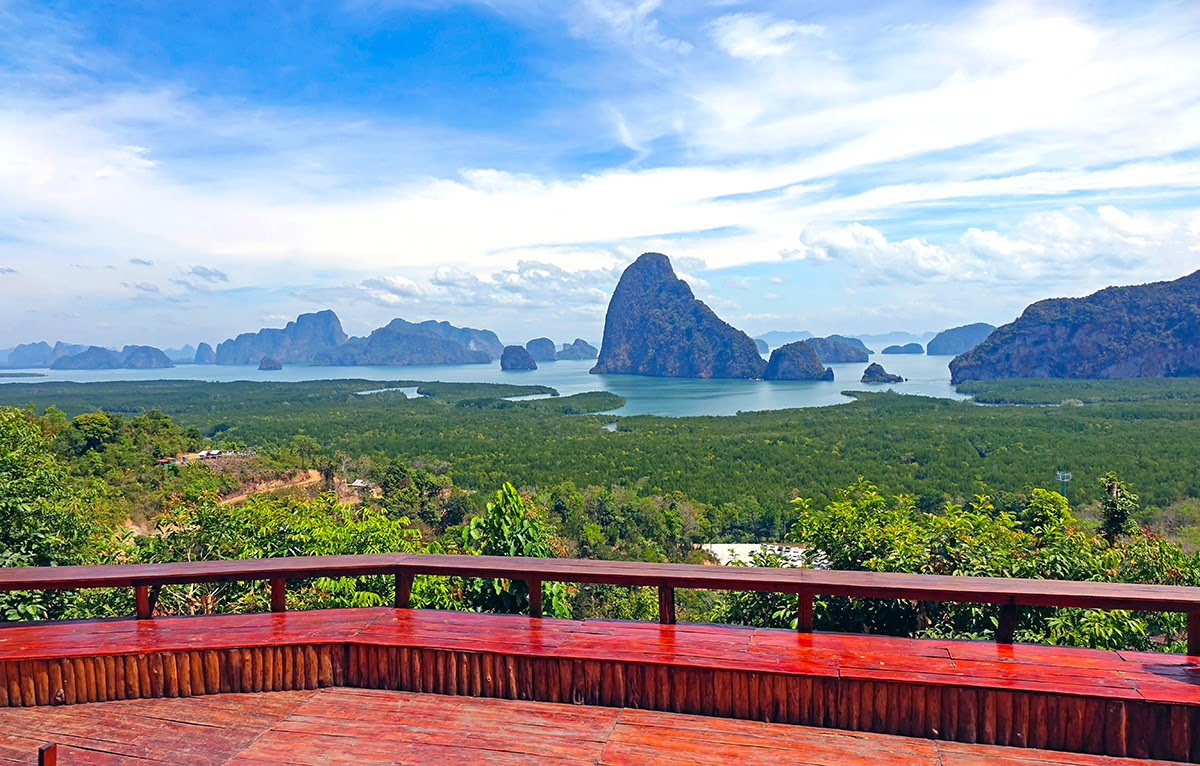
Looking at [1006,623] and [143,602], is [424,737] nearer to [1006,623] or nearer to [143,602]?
[143,602]

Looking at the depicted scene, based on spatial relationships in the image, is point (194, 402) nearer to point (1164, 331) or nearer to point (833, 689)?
point (833, 689)

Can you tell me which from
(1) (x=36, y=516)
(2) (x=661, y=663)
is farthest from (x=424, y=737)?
(1) (x=36, y=516)

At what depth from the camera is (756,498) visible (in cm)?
2297

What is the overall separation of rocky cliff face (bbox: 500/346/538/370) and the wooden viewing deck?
532 feet

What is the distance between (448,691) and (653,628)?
30.6 inches

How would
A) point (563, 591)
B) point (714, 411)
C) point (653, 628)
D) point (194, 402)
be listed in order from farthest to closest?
point (194, 402)
point (714, 411)
point (563, 591)
point (653, 628)

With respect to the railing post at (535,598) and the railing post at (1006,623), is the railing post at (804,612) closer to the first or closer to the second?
the railing post at (1006,623)

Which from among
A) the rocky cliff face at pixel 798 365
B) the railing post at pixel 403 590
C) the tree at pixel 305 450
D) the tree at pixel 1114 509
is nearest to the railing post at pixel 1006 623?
the railing post at pixel 403 590

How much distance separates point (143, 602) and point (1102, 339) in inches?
4151

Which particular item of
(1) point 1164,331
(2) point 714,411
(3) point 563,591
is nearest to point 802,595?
Result: (3) point 563,591

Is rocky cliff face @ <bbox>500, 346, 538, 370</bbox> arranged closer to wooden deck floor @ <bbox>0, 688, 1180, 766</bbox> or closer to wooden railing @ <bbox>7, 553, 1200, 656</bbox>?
wooden railing @ <bbox>7, 553, 1200, 656</bbox>

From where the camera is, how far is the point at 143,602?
2934 mm

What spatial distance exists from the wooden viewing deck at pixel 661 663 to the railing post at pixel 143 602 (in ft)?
0.04

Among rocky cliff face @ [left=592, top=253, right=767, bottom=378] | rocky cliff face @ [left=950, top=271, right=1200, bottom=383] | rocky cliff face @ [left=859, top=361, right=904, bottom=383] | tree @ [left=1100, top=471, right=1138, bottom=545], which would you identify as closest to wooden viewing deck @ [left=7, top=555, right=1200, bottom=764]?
tree @ [left=1100, top=471, right=1138, bottom=545]
